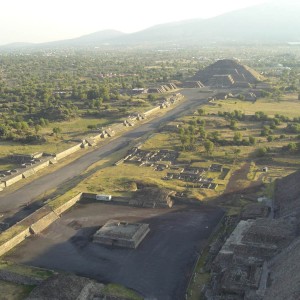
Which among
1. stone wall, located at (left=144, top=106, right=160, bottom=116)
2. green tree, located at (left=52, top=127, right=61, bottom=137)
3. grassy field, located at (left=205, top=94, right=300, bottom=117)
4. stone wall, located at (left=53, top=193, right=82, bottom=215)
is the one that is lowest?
grassy field, located at (left=205, top=94, right=300, bottom=117)

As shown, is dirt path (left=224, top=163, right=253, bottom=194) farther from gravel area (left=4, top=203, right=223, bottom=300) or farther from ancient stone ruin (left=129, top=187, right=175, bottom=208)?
ancient stone ruin (left=129, top=187, right=175, bottom=208)

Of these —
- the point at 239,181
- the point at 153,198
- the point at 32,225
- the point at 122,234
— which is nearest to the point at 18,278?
the point at 32,225

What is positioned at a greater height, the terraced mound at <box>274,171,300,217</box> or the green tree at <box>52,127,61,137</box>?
the green tree at <box>52,127,61,137</box>

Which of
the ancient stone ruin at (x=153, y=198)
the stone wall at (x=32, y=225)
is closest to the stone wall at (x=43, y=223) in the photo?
the stone wall at (x=32, y=225)

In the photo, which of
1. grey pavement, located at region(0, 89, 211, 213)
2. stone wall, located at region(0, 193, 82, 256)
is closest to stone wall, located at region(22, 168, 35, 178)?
grey pavement, located at region(0, 89, 211, 213)

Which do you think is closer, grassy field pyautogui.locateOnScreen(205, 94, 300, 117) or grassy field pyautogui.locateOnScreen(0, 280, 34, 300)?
grassy field pyautogui.locateOnScreen(0, 280, 34, 300)

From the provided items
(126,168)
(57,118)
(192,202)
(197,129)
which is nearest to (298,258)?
(192,202)
